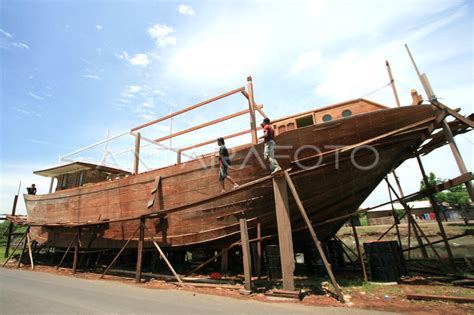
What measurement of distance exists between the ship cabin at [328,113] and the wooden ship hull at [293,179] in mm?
349

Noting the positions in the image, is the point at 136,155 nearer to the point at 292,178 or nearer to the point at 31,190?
the point at 292,178

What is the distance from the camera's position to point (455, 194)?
135 feet

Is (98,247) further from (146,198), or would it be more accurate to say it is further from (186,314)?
(186,314)

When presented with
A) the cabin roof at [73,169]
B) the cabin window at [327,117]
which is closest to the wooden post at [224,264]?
the cabin window at [327,117]

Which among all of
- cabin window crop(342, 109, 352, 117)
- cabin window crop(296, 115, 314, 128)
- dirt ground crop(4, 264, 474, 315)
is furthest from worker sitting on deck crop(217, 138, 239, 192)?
cabin window crop(342, 109, 352, 117)

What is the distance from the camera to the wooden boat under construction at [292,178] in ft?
20.7

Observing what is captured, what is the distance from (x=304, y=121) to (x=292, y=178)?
1.93 meters

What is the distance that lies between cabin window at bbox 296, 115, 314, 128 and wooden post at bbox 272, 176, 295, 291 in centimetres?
249

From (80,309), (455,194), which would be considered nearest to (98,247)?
Result: (80,309)

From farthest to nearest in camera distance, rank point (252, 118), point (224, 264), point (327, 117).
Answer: point (224, 264), point (252, 118), point (327, 117)

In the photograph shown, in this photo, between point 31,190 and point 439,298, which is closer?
point 439,298

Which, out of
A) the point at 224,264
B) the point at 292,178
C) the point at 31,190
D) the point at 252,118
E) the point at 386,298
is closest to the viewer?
the point at 386,298

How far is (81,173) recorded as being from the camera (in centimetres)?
1428

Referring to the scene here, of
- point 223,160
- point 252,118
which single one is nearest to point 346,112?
point 252,118
